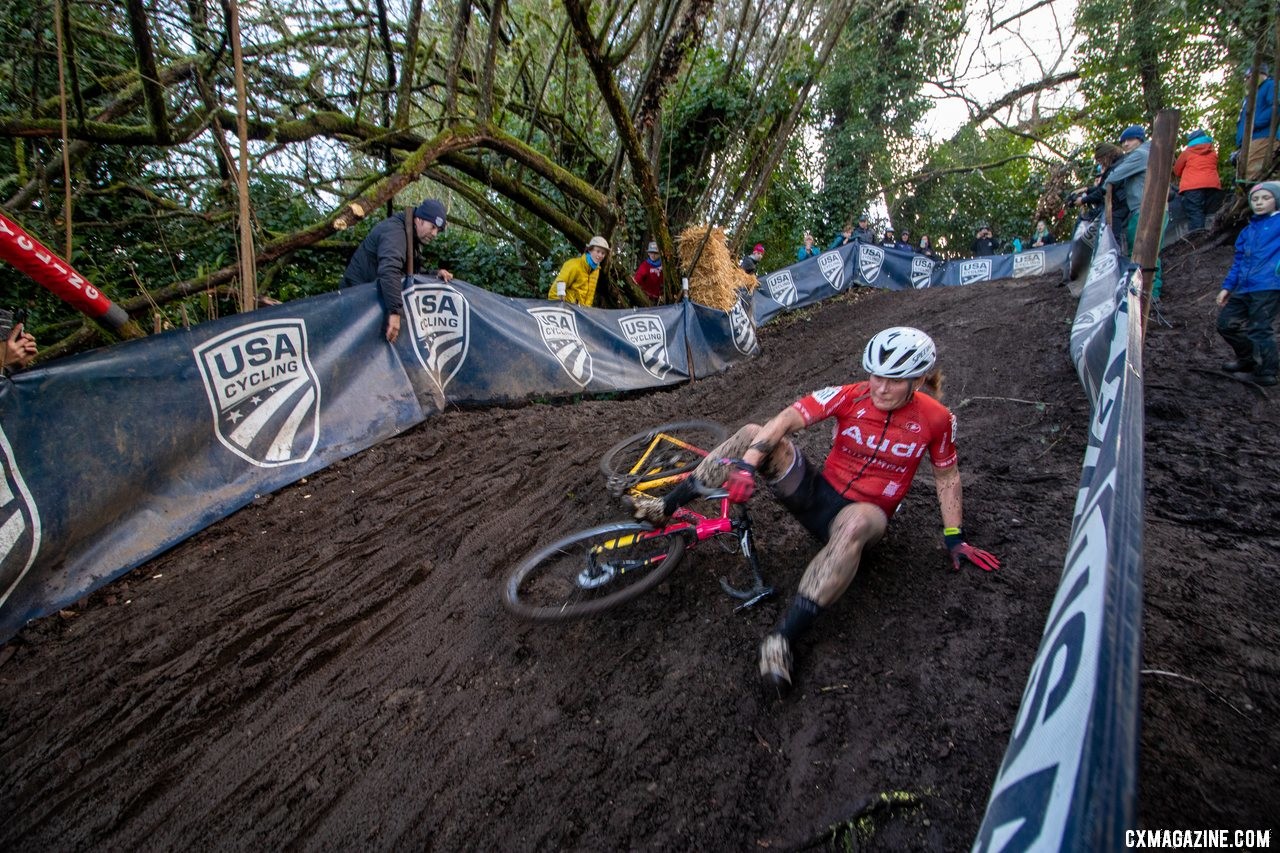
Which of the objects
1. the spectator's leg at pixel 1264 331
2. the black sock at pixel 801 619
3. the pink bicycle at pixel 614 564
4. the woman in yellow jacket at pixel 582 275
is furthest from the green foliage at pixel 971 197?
the black sock at pixel 801 619

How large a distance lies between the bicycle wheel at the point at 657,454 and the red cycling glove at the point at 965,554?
187cm

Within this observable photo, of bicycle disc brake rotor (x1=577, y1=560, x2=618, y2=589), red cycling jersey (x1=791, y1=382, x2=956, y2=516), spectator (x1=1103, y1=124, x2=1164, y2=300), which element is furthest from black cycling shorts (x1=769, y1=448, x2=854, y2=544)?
spectator (x1=1103, y1=124, x2=1164, y2=300)

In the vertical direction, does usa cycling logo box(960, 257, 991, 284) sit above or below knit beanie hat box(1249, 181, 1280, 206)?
below

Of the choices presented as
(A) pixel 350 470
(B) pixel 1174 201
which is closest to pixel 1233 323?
(B) pixel 1174 201

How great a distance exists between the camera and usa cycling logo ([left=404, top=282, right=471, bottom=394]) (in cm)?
607

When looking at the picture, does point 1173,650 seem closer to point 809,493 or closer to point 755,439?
point 809,493

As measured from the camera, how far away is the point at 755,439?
2.94m

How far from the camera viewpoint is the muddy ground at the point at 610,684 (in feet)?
6.72

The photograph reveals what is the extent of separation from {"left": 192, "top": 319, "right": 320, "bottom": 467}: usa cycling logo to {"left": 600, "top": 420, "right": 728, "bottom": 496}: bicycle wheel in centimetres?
275

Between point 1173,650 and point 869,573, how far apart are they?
4.03ft

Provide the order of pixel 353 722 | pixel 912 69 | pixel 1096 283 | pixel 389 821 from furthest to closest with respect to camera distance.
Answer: pixel 912 69, pixel 1096 283, pixel 353 722, pixel 389 821

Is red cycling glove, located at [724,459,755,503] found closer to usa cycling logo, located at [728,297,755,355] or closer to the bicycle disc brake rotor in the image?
the bicycle disc brake rotor

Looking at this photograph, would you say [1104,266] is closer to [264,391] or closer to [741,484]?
[741,484]

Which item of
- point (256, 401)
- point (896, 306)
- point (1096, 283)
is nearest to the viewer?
point (256, 401)
